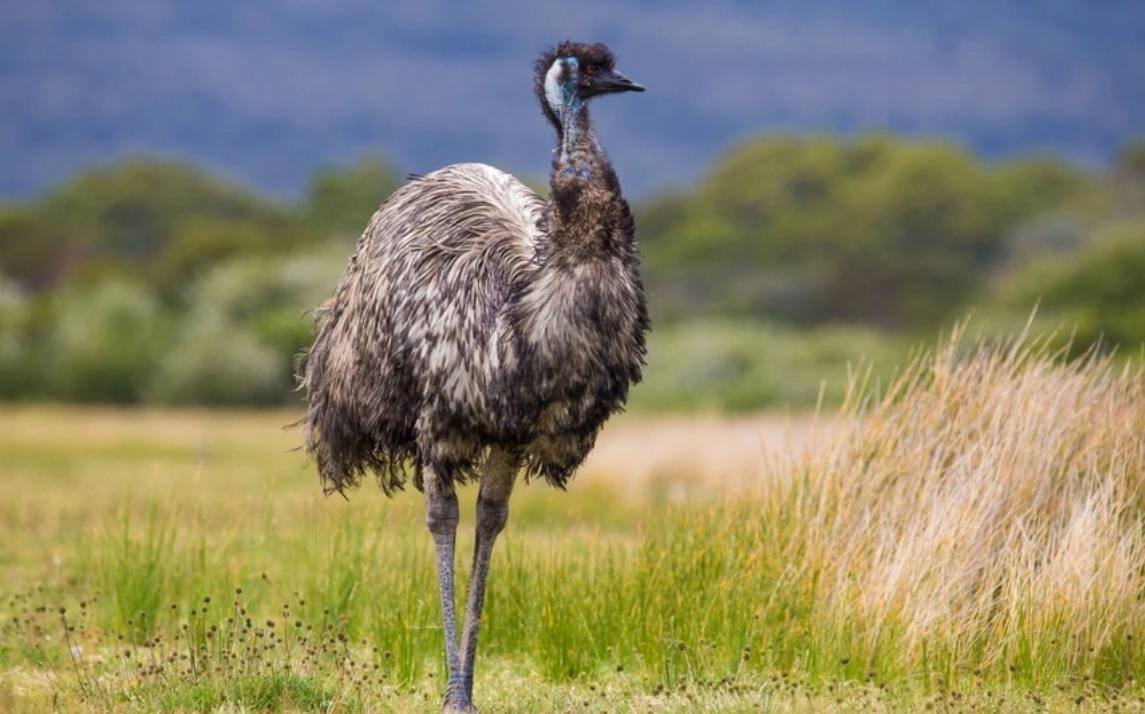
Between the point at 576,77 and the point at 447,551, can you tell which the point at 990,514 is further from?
the point at 576,77

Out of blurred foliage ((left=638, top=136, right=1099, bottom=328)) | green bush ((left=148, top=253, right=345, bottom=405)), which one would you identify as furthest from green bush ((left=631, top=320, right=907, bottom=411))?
blurred foliage ((left=638, top=136, right=1099, bottom=328))

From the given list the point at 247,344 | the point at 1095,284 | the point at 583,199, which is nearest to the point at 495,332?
the point at 583,199

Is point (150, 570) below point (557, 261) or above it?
below

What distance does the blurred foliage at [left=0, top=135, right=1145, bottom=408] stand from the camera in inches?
2034

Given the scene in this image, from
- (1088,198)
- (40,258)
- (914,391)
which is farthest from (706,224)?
(914,391)

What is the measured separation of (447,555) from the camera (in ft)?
30.3

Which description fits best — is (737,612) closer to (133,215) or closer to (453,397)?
(453,397)

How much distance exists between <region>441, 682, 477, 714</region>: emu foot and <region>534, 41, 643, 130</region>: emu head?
2694 mm

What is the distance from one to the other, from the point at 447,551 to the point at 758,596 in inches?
84.2

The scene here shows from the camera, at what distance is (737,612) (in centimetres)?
1045

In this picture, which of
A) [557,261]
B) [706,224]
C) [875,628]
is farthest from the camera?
[706,224]

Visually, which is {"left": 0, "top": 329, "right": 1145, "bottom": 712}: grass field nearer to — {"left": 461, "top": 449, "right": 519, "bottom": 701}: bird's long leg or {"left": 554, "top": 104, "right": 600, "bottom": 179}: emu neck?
{"left": 461, "top": 449, "right": 519, "bottom": 701}: bird's long leg

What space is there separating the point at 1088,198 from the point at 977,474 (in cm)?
8414

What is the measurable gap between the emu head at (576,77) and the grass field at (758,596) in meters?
2.74
